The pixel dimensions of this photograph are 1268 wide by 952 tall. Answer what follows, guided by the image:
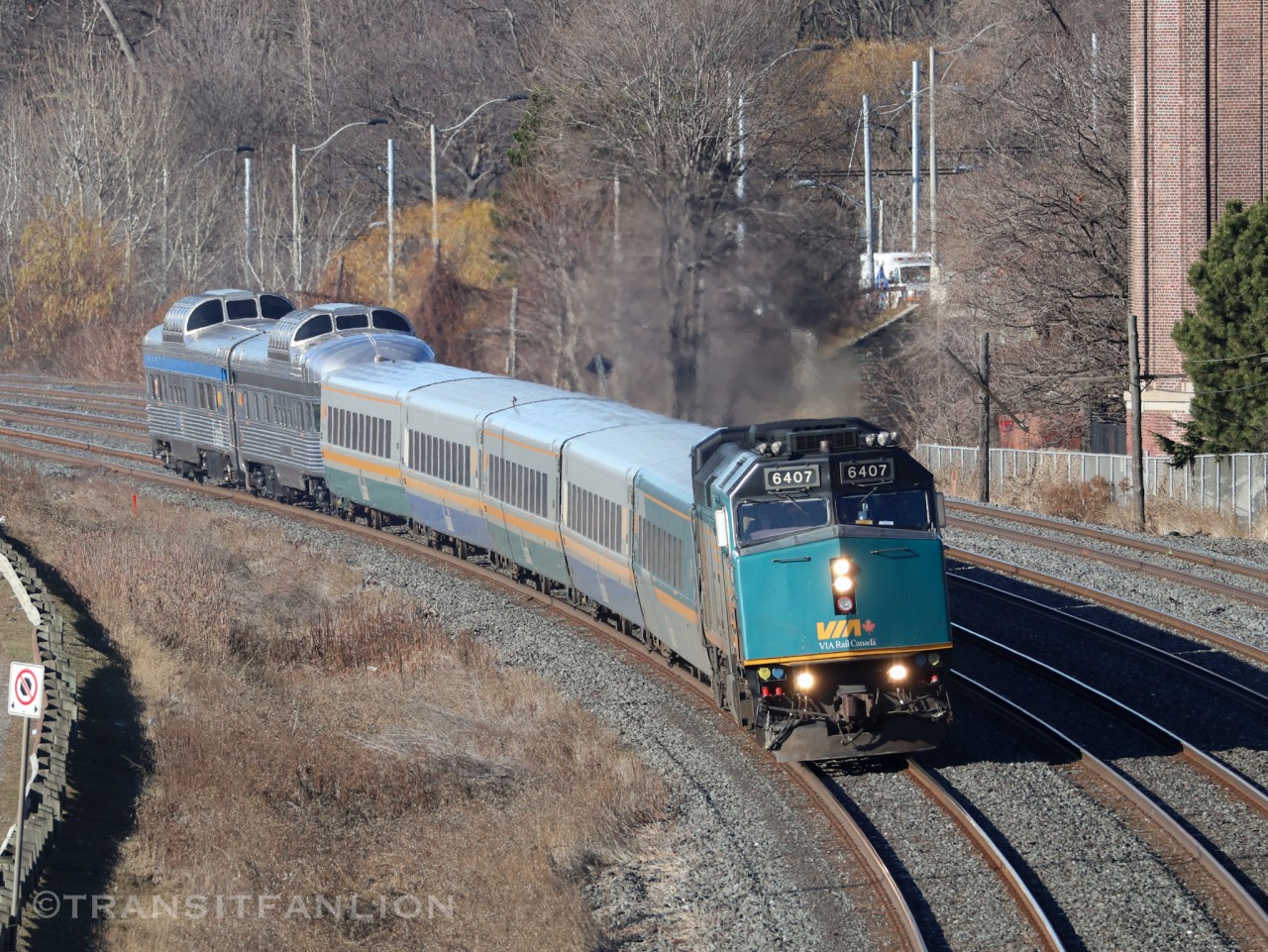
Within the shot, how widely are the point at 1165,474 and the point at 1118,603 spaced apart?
14.0 meters

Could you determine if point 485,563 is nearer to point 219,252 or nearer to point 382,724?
point 382,724

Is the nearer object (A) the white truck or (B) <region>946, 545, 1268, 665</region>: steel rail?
(B) <region>946, 545, 1268, 665</region>: steel rail

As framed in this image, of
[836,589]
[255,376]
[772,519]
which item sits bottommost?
[836,589]

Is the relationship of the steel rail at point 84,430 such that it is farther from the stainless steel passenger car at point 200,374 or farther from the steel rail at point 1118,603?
the steel rail at point 1118,603

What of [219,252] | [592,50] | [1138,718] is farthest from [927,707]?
[219,252]

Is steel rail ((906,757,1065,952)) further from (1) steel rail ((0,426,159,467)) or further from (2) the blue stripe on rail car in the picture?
(1) steel rail ((0,426,159,467))

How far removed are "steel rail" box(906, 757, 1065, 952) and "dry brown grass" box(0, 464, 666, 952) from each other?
2358 millimetres

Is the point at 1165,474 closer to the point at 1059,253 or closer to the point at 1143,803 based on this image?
the point at 1059,253

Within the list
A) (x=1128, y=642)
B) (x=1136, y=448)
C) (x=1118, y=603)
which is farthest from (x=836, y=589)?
(x=1136, y=448)

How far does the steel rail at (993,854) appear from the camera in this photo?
11316 millimetres

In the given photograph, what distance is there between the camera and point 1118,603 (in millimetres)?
22531

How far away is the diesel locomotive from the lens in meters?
13.9

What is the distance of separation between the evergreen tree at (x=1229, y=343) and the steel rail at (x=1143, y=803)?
19.3 m

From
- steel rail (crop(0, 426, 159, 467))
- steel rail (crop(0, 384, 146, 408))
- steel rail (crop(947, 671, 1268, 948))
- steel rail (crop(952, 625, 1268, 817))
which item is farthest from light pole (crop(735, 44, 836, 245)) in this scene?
steel rail (crop(947, 671, 1268, 948))
